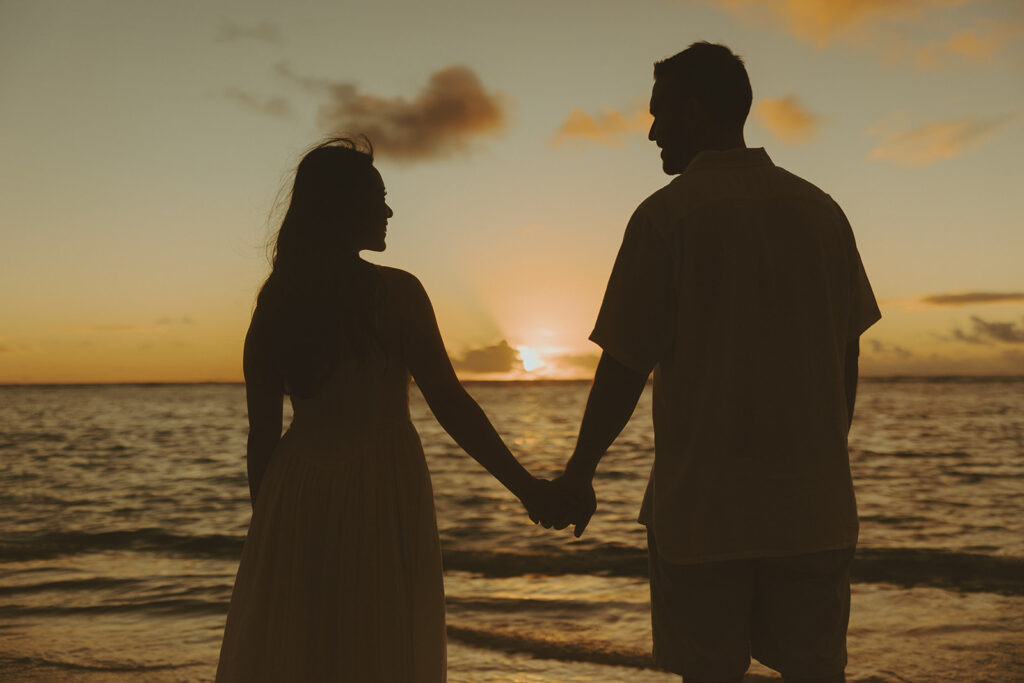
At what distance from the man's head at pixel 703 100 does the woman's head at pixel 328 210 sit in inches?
38.0

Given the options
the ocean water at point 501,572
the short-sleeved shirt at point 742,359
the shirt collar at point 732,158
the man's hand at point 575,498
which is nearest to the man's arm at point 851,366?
the short-sleeved shirt at point 742,359

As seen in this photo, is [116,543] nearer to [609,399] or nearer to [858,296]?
[609,399]

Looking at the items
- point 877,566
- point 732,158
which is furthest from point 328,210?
point 877,566

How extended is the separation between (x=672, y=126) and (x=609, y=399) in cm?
88

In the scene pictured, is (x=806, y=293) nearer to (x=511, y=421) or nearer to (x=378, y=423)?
(x=378, y=423)

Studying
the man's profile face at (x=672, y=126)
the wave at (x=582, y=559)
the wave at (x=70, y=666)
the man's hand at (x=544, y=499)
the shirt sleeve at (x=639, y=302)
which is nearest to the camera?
the shirt sleeve at (x=639, y=302)

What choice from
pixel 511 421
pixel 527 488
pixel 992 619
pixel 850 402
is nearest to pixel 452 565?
pixel 992 619

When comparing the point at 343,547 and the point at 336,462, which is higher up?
the point at 336,462

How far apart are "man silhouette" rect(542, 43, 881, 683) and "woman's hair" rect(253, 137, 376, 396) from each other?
2.44 ft

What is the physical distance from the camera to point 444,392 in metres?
2.70

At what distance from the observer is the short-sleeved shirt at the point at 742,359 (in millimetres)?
2219

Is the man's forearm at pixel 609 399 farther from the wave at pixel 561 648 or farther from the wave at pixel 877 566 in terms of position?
the wave at pixel 877 566

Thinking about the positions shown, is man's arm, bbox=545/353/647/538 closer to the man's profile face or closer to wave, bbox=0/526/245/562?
the man's profile face

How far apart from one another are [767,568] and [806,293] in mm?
773
